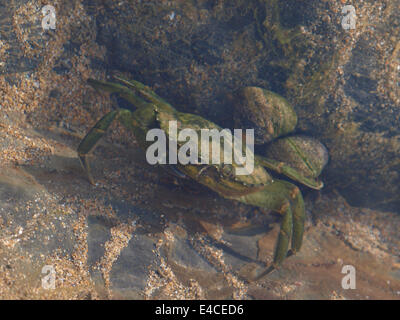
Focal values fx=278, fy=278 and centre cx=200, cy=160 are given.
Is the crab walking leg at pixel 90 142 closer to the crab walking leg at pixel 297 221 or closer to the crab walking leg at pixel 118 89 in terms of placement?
the crab walking leg at pixel 118 89

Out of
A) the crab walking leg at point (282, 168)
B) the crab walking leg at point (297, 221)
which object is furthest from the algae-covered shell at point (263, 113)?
the crab walking leg at point (297, 221)

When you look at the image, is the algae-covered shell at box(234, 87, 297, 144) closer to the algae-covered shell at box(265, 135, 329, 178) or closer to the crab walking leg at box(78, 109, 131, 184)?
the algae-covered shell at box(265, 135, 329, 178)

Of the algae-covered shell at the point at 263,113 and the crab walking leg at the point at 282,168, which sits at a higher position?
the algae-covered shell at the point at 263,113

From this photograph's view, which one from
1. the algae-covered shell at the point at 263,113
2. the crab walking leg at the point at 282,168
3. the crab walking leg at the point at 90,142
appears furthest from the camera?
the algae-covered shell at the point at 263,113

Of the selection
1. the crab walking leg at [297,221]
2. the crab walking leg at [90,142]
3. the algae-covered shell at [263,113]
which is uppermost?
the algae-covered shell at [263,113]

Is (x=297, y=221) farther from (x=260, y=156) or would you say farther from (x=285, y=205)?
(x=260, y=156)
